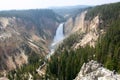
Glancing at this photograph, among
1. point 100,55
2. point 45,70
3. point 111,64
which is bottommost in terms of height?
point 45,70

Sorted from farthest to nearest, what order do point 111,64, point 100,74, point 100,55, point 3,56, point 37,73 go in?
1. point 3,56
2. point 37,73
3. point 100,55
4. point 111,64
5. point 100,74

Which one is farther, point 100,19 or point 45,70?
point 100,19

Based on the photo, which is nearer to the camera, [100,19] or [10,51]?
[10,51]

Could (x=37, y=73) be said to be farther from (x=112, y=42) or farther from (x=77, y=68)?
(x=112, y=42)

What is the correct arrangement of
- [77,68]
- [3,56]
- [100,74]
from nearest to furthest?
[100,74], [77,68], [3,56]

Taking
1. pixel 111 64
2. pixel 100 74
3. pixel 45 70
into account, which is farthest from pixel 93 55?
pixel 100 74

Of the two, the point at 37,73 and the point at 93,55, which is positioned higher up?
the point at 93,55

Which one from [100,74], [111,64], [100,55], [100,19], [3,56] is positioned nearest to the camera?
[100,74]

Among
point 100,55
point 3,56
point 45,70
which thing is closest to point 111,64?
point 100,55

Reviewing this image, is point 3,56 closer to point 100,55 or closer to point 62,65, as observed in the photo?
point 62,65
